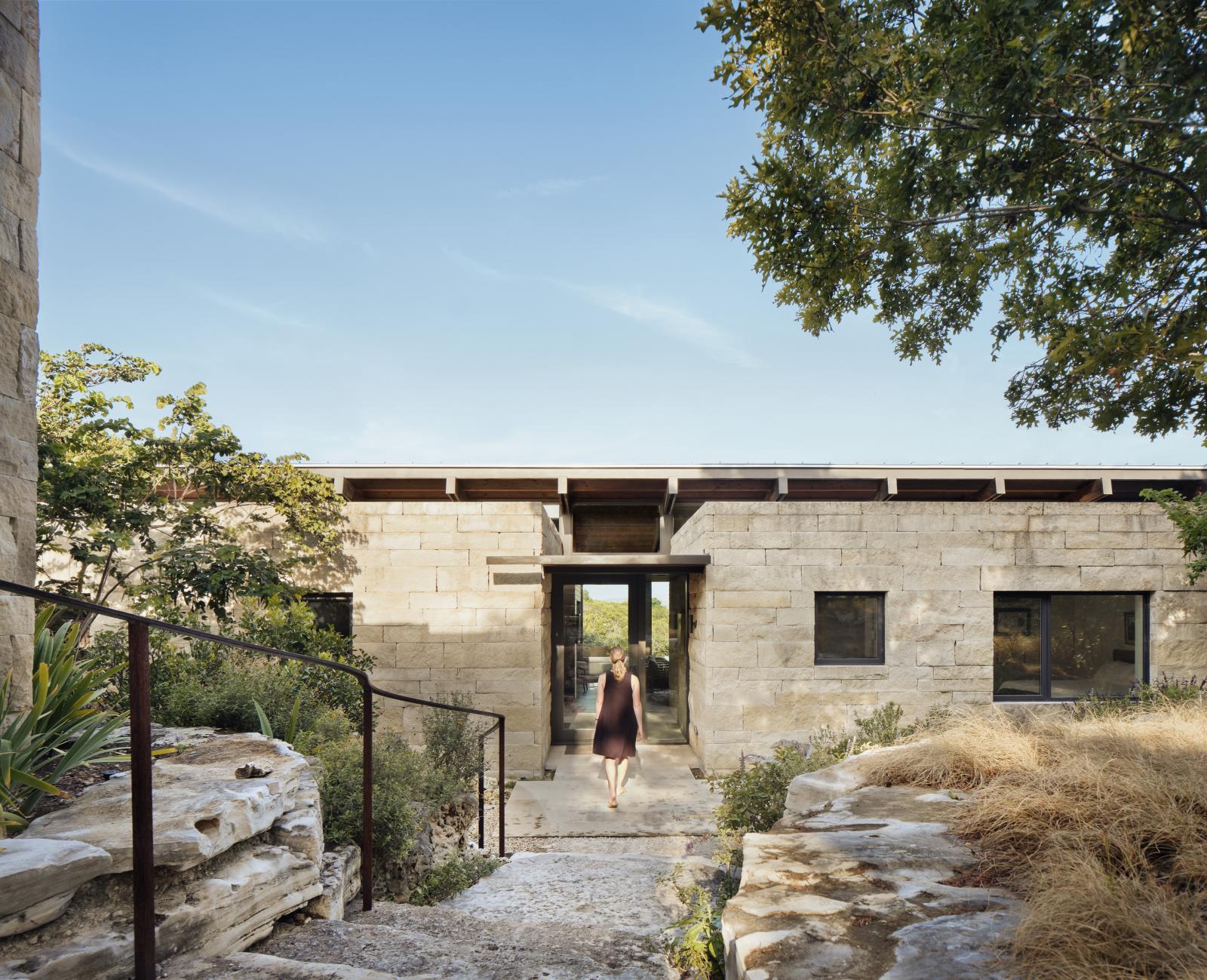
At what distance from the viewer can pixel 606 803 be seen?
741cm

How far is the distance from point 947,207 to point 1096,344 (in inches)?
47.8

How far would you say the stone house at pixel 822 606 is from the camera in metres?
8.53

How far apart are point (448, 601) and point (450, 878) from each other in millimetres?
4643

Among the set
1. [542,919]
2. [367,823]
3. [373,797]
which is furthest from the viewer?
[373,797]

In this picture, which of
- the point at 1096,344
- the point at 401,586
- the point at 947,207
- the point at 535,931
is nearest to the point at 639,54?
the point at 947,207

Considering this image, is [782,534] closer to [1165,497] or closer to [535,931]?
[1165,497]

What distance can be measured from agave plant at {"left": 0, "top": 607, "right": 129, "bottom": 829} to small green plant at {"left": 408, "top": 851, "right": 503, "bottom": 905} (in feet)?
6.44

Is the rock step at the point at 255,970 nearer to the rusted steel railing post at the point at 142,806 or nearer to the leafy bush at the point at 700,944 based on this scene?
the rusted steel railing post at the point at 142,806

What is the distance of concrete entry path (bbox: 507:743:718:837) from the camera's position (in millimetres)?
6629

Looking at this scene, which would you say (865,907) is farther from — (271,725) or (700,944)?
(271,725)

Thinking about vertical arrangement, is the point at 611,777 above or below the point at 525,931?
below

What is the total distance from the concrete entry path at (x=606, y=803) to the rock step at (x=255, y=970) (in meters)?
4.71

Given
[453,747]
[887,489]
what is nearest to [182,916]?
[453,747]

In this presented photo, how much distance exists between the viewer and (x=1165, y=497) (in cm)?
664
